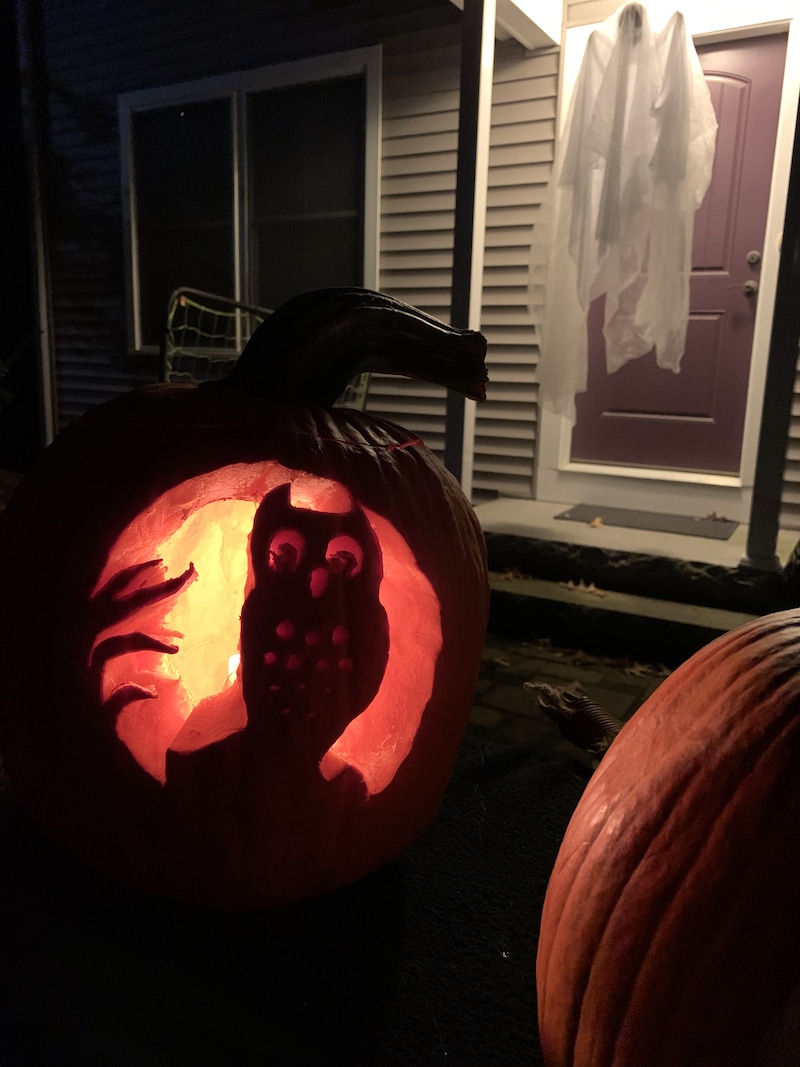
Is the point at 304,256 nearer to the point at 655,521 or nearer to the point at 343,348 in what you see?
the point at 655,521

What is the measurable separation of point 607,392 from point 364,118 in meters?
2.42

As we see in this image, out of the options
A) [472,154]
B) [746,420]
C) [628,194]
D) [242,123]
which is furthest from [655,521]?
[242,123]

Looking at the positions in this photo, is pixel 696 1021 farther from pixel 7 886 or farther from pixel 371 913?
pixel 7 886

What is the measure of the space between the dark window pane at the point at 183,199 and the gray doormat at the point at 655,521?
3405 millimetres

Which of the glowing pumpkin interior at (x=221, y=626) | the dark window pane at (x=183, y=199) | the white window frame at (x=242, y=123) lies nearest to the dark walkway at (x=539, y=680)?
the glowing pumpkin interior at (x=221, y=626)

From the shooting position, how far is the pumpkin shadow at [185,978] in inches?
31.4

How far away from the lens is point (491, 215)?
14.6 ft

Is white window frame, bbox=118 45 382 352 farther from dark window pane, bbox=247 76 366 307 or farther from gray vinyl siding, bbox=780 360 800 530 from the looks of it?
gray vinyl siding, bbox=780 360 800 530

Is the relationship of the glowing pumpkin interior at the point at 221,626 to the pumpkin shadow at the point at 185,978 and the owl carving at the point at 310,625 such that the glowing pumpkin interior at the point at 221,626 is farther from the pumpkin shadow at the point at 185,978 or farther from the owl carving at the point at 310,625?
the pumpkin shadow at the point at 185,978

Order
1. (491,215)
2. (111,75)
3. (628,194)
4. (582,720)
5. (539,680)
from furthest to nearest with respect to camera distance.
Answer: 1. (111,75)
2. (491,215)
3. (628,194)
4. (539,680)
5. (582,720)

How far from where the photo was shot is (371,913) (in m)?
1.00

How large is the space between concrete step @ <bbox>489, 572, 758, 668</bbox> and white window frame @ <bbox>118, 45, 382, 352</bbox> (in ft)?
8.90

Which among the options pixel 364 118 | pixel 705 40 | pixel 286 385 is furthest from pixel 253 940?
pixel 364 118

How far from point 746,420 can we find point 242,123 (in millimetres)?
4078
